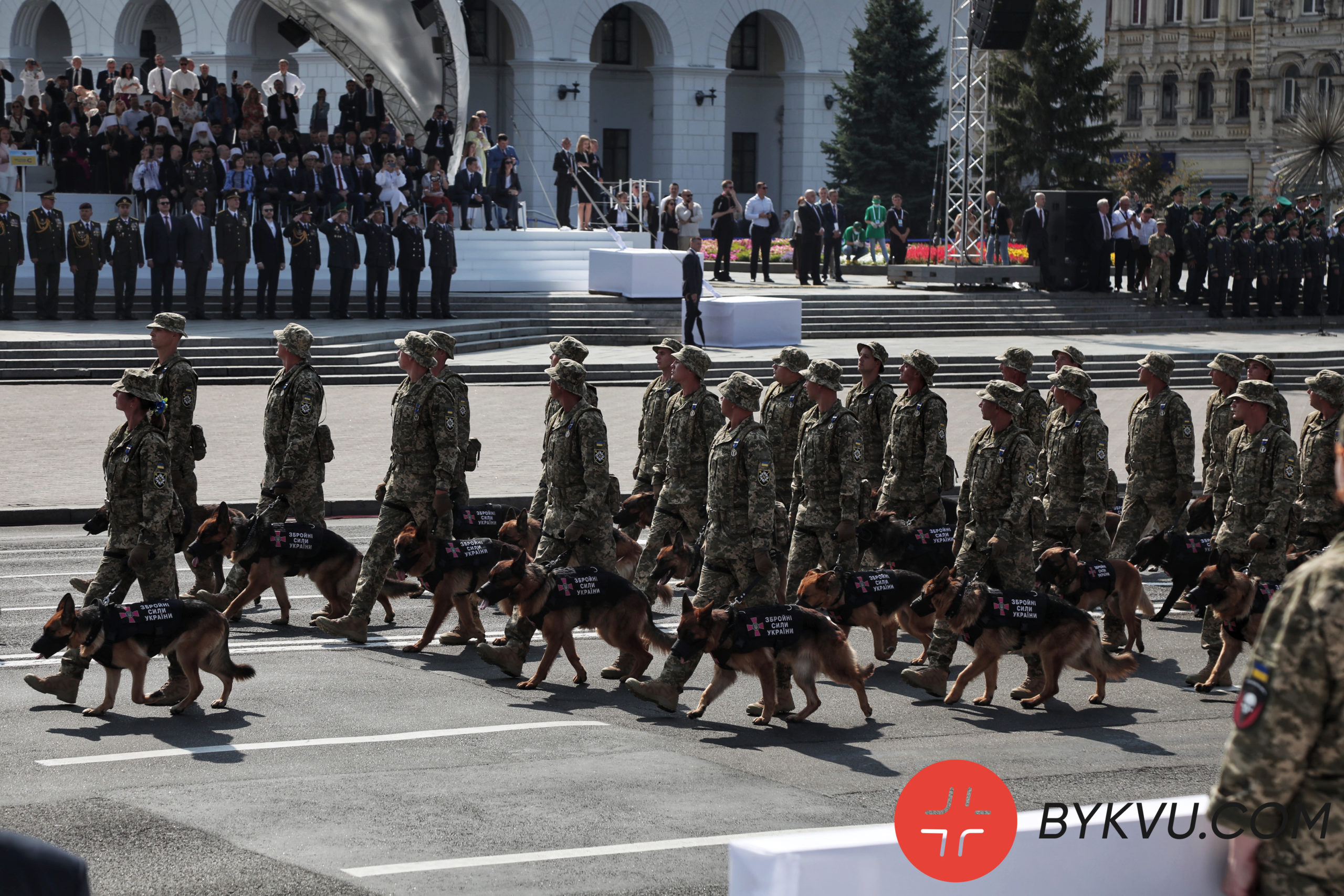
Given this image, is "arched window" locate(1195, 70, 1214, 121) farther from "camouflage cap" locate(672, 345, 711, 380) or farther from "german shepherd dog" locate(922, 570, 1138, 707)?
"german shepherd dog" locate(922, 570, 1138, 707)

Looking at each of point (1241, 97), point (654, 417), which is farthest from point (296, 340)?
point (1241, 97)

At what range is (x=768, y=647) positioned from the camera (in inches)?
381

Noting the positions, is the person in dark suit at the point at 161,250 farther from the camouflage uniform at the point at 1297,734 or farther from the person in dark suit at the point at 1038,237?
the camouflage uniform at the point at 1297,734

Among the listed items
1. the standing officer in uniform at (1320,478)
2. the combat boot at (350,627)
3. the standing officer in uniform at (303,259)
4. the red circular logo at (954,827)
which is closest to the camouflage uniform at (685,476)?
the combat boot at (350,627)

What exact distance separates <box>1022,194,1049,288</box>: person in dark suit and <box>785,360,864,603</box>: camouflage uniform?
1010 inches

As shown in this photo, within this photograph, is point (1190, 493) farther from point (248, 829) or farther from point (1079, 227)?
point (1079, 227)

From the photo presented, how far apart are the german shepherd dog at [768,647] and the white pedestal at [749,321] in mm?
21225

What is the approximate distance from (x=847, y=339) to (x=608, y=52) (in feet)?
94.8

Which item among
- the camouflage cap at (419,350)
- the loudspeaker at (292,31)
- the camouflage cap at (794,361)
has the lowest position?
the camouflage cap at (794,361)

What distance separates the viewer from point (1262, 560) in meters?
11.4

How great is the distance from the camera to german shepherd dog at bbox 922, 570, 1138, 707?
10273 mm

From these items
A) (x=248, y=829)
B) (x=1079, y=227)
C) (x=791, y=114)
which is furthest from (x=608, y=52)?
(x=248, y=829)

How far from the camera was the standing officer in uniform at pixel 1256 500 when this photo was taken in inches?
444

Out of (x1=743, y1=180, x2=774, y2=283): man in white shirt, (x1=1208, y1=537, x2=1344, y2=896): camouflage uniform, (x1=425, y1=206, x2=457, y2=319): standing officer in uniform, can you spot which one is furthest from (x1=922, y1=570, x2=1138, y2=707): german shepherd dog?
(x1=743, y1=180, x2=774, y2=283): man in white shirt
